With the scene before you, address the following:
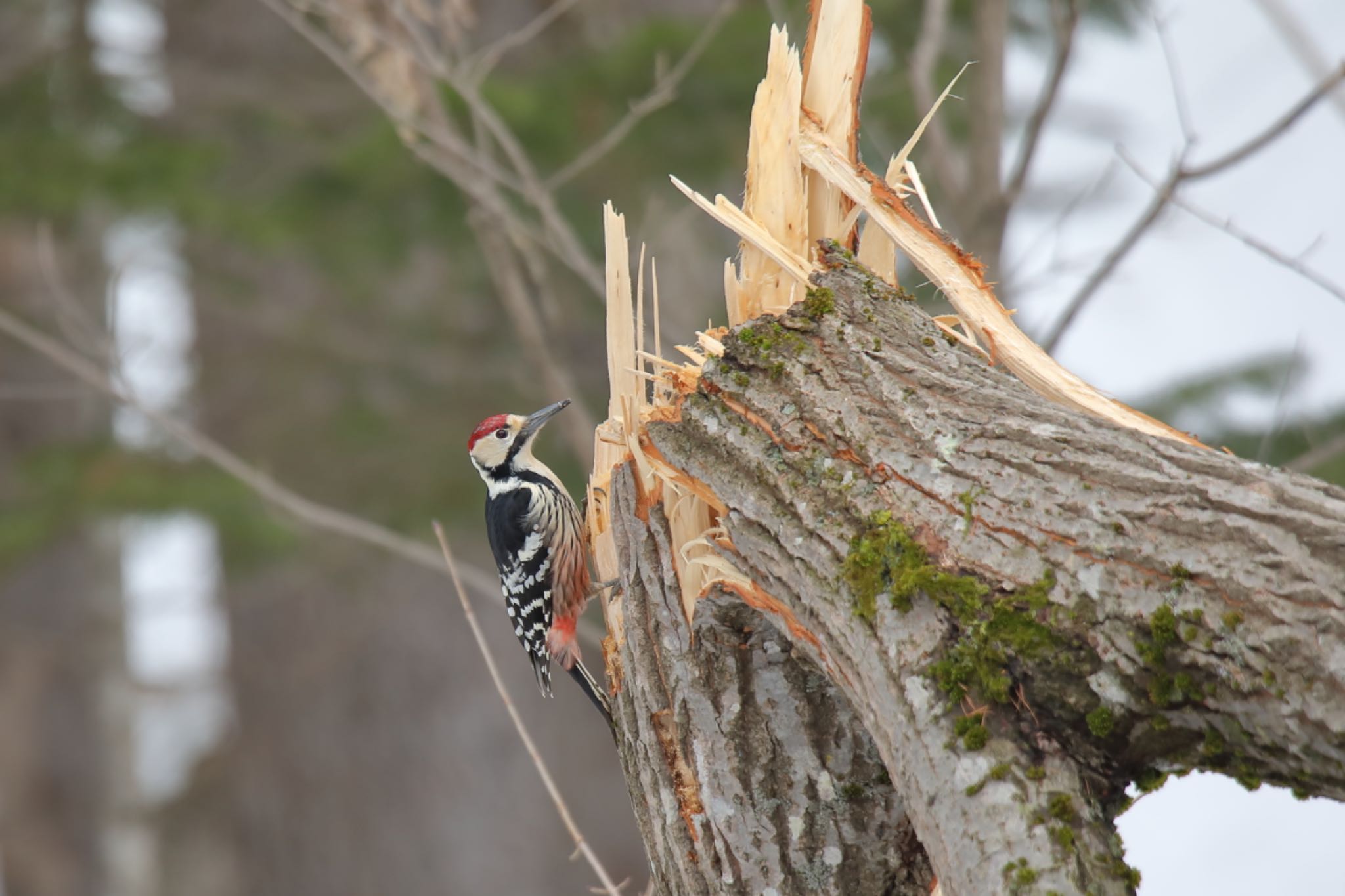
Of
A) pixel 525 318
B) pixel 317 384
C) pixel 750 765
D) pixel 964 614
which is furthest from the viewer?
pixel 317 384

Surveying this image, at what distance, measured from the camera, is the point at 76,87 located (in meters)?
5.97

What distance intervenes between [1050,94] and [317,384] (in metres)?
4.72

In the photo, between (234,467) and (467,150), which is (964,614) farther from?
(234,467)

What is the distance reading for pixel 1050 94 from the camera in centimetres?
369

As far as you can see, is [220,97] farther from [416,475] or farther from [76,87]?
[416,475]

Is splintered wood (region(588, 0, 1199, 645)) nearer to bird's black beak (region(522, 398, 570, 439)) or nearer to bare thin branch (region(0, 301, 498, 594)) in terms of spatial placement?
bird's black beak (region(522, 398, 570, 439))

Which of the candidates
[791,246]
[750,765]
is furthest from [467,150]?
[750,765]

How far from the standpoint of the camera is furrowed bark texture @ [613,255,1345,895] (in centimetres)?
156

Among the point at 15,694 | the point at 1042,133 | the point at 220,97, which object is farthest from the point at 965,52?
the point at 15,694

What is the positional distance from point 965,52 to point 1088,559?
15.0 feet

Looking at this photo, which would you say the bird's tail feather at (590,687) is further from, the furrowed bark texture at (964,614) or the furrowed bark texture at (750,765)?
the furrowed bark texture at (964,614)

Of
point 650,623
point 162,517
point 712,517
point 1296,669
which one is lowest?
point 1296,669

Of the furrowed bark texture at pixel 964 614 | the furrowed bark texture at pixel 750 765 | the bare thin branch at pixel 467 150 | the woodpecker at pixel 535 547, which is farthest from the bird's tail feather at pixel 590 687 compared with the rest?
the bare thin branch at pixel 467 150

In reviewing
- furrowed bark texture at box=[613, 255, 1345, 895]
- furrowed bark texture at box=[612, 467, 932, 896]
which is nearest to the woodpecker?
furrowed bark texture at box=[612, 467, 932, 896]
